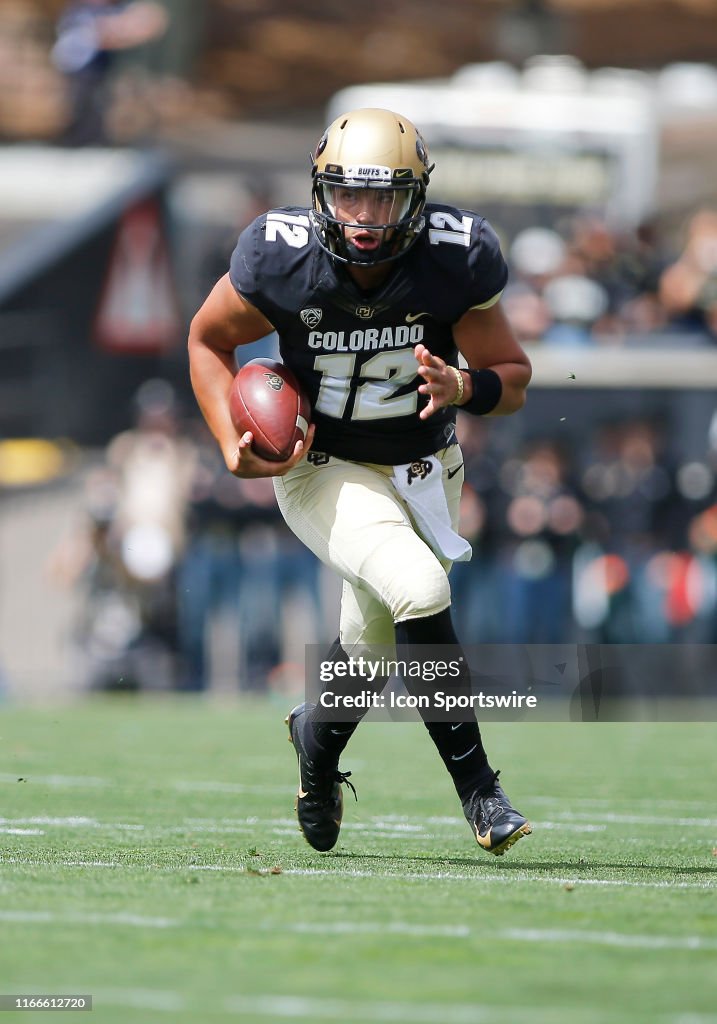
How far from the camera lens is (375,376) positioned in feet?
15.4

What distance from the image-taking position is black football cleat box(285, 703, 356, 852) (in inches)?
186

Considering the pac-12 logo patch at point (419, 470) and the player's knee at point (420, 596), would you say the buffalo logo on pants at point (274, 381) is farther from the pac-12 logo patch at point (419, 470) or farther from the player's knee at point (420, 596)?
the player's knee at point (420, 596)

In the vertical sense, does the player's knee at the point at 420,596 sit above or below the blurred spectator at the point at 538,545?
below

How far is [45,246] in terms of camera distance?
14102 mm

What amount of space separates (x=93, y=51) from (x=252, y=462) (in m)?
11.3

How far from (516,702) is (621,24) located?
16792 millimetres

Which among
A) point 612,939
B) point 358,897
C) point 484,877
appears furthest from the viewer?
point 484,877

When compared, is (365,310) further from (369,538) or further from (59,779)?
(59,779)

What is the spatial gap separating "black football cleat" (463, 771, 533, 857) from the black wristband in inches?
37.6

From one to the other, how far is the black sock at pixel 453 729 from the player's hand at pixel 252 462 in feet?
1.64

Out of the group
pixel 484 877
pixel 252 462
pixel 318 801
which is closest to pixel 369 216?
pixel 252 462

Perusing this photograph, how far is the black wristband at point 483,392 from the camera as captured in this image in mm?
4598

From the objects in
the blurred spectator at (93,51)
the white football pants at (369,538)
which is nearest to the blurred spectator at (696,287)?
the blurred spectator at (93,51)

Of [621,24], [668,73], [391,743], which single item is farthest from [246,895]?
[621,24]
